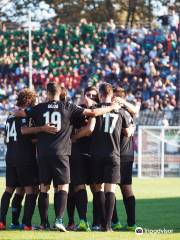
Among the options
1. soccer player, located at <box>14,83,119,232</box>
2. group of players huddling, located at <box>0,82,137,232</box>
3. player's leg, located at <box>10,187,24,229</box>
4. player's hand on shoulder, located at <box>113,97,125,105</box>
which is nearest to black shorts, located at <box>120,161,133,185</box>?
group of players huddling, located at <box>0,82,137,232</box>

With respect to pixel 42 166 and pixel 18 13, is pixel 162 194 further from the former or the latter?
pixel 18 13

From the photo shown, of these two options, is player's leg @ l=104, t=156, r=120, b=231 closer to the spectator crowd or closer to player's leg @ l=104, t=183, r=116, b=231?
player's leg @ l=104, t=183, r=116, b=231

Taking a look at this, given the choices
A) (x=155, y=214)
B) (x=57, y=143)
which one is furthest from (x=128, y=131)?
(x=155, y=214)

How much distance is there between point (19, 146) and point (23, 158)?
8.0 inches

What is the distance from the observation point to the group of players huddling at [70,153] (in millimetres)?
12023

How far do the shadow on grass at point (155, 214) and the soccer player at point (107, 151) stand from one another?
1103 mm

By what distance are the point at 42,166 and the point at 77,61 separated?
26756 mm

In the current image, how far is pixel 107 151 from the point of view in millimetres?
12336

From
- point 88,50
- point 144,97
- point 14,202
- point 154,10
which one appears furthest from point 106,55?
point 14,202

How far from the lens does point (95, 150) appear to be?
12.4m

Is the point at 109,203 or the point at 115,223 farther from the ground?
the point at 109,203

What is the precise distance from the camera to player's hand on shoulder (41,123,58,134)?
11953 mm

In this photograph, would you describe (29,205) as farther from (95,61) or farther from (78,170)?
(95,61)

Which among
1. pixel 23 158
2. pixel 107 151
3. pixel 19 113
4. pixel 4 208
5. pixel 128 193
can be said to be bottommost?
pixel 4 208
